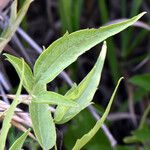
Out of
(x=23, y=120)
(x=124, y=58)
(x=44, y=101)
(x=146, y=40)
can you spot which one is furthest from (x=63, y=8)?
(x=44, y=101)

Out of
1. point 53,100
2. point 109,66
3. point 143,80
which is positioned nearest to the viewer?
point 53,100

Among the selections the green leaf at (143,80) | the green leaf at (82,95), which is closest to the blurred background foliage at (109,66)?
the green leaf at (143,80)

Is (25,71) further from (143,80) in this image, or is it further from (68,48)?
(143,80)

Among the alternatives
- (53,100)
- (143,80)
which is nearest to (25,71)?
(53,100)

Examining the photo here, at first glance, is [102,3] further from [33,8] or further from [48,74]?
[48,74]

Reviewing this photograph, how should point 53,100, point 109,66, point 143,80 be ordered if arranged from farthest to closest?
point 109,66
point 143,80
point 53,100

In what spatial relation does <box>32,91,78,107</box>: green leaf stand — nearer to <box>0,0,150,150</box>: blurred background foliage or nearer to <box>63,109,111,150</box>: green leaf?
<box>0,0,150,150</box>: blurred background foliage

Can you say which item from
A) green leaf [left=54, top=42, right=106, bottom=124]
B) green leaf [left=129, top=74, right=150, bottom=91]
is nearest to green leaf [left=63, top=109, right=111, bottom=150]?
green leaf [left=129, top=74, right=150, bottom=91]
